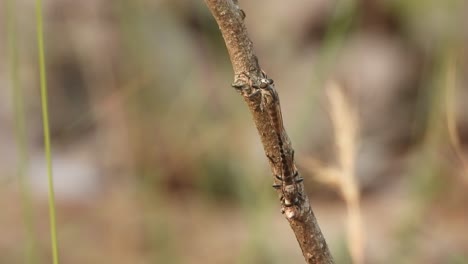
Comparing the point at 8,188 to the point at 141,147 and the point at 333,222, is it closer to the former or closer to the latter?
the point at 141,147

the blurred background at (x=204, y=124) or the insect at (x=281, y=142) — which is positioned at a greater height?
the blurred background at (x=204, y=124)

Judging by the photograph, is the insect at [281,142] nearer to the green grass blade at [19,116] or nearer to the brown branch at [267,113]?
the brown branch at [267,113]

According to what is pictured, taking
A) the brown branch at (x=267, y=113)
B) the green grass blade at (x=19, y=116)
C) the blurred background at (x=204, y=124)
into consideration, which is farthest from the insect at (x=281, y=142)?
the blurred background at (x=204, y=124)

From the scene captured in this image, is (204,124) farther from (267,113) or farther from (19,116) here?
(267,113)

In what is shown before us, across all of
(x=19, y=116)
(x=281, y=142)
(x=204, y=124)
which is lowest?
(x=281, y=142)

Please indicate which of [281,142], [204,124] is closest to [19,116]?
[281,142]

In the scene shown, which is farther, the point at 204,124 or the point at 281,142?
the point at 204,124

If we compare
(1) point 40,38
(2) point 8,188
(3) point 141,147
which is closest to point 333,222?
(3) point 141,147
